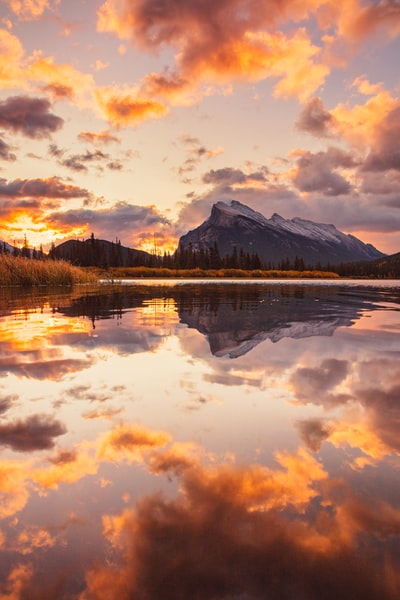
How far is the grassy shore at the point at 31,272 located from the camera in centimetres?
2494

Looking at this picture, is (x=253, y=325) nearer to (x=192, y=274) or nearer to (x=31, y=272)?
(x=31, y=272)

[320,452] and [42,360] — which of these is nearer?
[320,452]

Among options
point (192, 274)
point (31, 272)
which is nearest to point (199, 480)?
point (31, 272)

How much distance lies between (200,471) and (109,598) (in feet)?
3.14

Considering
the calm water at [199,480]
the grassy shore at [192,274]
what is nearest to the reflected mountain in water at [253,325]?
the calm water at [199,480]

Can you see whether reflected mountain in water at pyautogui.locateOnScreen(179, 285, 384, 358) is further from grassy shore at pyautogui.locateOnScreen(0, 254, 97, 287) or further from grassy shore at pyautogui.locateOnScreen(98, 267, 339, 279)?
grassy shore at pyautogui.locateOnScreen(98, 267, 339, 279)

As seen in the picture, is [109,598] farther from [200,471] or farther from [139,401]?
[139,401]

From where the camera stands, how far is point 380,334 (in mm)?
7562

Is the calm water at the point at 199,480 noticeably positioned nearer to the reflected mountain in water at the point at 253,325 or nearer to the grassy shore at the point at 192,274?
the reflected mountain in water at the point at 253,325

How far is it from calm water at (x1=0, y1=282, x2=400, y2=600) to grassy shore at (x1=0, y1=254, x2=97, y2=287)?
22158mm

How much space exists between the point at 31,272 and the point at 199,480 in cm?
2577

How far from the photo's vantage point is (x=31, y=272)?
25.5 metres

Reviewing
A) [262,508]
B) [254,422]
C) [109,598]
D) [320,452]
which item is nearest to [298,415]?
[254,422]

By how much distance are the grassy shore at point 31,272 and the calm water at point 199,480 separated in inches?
872
